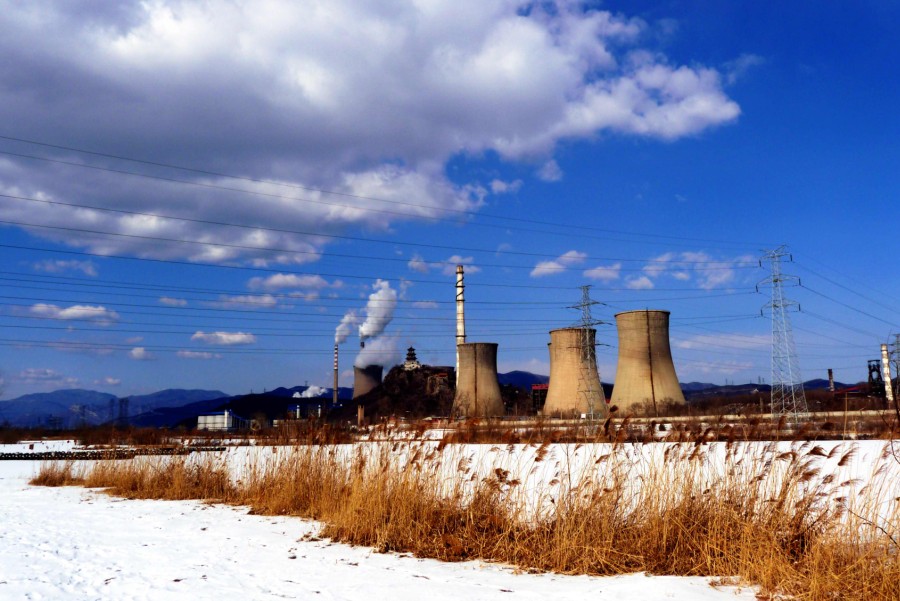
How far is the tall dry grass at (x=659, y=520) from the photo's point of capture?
14.3ft

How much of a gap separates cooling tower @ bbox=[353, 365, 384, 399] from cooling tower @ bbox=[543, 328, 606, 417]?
42.9 metres

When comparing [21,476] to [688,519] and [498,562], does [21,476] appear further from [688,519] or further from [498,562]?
[688,519]

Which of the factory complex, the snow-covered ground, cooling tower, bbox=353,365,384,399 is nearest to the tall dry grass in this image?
the snow-covered ground

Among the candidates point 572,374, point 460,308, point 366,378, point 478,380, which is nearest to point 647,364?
point 572,374

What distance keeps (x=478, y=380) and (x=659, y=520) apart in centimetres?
3961

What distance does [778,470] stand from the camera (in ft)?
18.4

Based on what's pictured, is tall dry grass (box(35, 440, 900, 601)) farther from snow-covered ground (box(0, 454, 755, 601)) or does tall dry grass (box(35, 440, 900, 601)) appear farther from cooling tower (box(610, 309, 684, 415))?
cooling tower (box(610, 309, 684, 415))

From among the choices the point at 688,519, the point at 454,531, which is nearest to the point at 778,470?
the point at 688,519

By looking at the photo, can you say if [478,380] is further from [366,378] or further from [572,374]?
[366,378]

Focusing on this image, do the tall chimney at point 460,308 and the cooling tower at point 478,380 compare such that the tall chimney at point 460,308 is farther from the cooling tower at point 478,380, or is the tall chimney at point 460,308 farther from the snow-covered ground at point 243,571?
the snow-covered ground at point 243,571

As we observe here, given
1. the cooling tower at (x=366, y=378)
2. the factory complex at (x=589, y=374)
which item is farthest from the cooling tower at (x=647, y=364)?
→ the cooling tower at (x=366, y=378)

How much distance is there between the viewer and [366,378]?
80.9m

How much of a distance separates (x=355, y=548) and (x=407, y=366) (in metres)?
71.2

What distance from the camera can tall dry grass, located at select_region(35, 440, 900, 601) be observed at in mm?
4367
